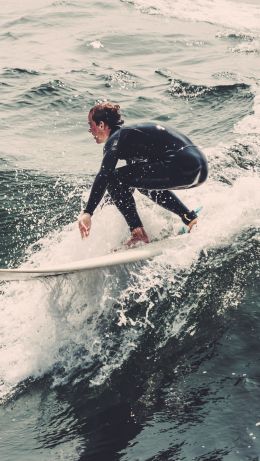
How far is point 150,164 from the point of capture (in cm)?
661

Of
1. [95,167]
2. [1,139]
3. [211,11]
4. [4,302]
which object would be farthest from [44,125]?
[211,11]

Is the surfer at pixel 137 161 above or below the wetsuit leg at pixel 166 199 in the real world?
above

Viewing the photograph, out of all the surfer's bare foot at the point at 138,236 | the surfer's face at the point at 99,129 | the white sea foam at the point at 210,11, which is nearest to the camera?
the surfer's face at the point at 99,129

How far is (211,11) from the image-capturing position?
2941cm

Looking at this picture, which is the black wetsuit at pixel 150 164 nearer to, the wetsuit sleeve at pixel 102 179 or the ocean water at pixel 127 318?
Result: the wetsuit sleeve at pixel 102 179

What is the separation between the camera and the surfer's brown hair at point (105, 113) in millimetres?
6267

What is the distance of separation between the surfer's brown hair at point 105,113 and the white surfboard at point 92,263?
1.44 metres

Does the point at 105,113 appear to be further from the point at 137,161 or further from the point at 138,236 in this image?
the point at 138,236

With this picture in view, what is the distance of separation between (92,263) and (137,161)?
1.38m

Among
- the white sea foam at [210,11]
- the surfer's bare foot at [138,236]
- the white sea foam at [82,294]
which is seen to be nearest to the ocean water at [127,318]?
the white sea foam at [82,294]

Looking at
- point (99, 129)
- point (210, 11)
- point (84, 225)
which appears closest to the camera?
point (84, 225)

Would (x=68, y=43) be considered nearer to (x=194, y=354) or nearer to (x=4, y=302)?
(x=4, y=302)

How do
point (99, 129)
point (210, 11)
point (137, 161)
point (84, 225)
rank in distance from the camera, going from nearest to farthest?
point (84, 225) → point (99, 129) → point (137, 161) → point (210, 11)

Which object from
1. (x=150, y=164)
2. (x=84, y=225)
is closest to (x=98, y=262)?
(x=84, y=225)
